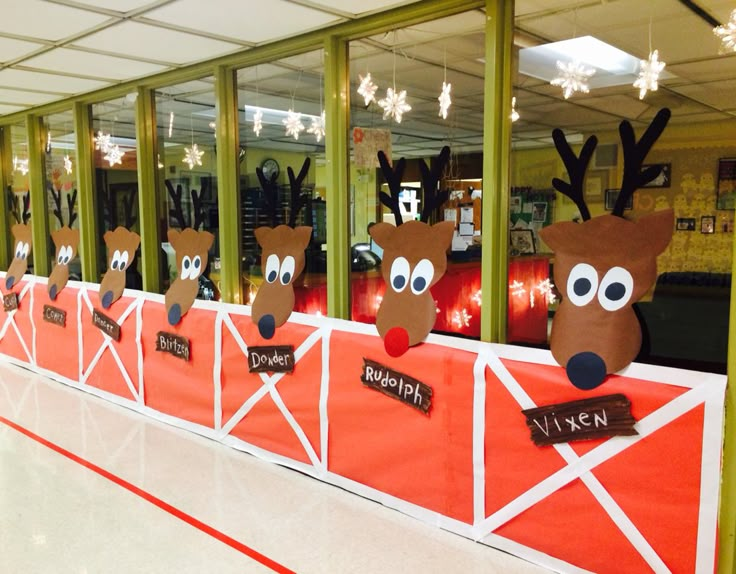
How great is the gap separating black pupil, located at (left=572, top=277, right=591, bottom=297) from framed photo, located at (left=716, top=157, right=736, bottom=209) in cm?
358

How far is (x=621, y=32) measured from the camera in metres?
3.37

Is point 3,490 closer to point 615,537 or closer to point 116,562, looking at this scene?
point 116,562

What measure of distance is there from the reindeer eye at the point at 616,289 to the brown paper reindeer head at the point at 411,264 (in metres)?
0.82

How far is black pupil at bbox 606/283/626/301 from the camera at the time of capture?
8.38 feet

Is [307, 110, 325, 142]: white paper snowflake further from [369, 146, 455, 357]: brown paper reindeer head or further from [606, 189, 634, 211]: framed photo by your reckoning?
[606, 189, 634, 211]: framed photo

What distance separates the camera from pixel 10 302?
6320 millimetres

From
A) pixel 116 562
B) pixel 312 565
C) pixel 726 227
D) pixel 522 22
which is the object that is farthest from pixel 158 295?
pixel 726 227

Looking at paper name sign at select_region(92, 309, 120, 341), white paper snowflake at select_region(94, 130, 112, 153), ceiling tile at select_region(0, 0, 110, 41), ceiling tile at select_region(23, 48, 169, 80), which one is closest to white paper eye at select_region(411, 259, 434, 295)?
ceiling tile at select_region(0, 0, 110, 41)

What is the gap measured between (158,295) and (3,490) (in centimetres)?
175

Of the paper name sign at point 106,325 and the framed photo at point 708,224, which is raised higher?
the framed photo at point 708,224

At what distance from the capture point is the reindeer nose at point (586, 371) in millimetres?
2525

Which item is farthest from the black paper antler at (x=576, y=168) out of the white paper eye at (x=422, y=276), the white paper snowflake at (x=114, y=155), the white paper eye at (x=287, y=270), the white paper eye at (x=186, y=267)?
the white paper snowflake at (x=114, y=155)

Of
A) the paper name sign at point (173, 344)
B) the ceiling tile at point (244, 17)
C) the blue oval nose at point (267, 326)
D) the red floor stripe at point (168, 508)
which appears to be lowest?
the red floor stripe at point (168, 508)

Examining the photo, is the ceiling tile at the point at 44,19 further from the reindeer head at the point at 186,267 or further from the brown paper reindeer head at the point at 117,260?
the brown paper reindeer head at the point at 117,260
